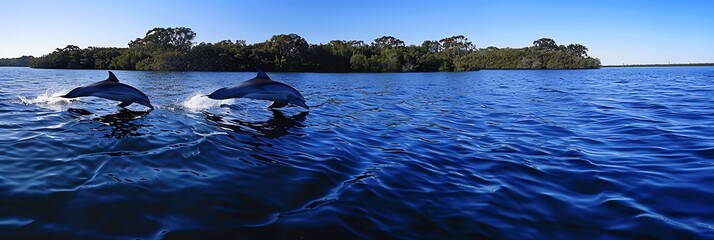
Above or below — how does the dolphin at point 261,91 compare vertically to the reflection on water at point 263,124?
above

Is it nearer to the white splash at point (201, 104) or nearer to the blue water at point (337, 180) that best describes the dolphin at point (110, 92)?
the blue water at point (337, 180)

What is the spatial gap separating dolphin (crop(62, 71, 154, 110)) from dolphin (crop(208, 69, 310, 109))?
2.82m

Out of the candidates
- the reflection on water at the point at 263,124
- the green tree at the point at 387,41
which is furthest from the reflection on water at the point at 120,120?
the green tree at the point at 387,41

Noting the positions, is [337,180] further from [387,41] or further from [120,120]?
[387,41]

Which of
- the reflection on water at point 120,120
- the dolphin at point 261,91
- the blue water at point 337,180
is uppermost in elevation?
the dolphin at point 261,91

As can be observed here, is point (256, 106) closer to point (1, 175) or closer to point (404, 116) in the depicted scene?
point (404, 116)

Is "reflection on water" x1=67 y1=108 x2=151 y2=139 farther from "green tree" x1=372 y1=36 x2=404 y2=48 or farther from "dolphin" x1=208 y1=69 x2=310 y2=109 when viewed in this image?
"green tree" x1=372 y1=36 x2=404 y2=48

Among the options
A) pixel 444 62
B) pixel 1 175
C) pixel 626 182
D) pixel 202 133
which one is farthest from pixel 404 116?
pixel 444 62

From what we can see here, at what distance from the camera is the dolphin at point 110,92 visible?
1133 cm

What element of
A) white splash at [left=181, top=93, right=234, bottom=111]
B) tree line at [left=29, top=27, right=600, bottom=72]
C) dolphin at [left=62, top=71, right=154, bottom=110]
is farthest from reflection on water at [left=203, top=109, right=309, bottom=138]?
tree line at [left=29, top=27, right=600, bottom=72]

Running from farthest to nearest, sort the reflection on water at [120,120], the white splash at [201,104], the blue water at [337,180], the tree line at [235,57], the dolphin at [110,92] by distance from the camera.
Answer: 1. the tree line at [235,57]
2. the white splash at [201,104]
3. the dolphin at [110,92]
4. the reflection on water at [120,120]
5. the blue water at [337,180]

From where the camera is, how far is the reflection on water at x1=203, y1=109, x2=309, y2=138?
399 inches

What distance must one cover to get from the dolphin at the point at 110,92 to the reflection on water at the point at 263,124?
2161 mm

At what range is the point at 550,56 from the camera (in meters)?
186
